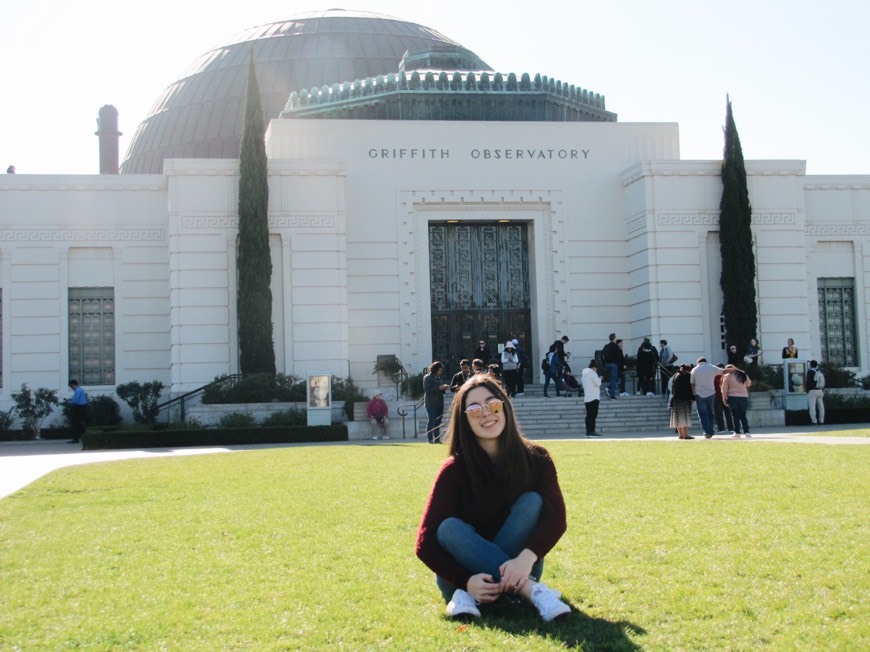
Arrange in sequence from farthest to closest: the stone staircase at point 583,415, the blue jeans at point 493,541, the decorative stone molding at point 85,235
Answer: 1. the decorative stone molding at point 85,235
2. the stone staircase at point 583,415
3. the blue jeans at point 493,541

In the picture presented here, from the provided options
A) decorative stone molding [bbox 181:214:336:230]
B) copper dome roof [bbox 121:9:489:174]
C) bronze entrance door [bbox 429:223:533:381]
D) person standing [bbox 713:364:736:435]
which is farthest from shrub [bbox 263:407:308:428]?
copper dome roof [bbox 121:9:489:174]

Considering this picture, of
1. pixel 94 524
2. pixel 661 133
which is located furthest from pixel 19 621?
pixel 661 133

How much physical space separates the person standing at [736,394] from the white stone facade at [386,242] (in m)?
8.05

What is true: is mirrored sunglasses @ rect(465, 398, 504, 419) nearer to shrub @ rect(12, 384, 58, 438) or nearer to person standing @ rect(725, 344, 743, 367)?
person standing @ rect(725, 344, 743, 367)

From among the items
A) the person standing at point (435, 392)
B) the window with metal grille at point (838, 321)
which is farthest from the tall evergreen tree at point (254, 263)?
the window with metal grille at point (838, 321)

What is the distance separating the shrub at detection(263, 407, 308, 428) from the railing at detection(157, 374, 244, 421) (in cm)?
186

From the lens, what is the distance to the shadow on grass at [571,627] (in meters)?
5.04

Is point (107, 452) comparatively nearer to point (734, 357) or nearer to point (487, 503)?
point (734, 357)

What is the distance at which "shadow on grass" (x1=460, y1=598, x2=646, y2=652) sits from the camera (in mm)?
5035

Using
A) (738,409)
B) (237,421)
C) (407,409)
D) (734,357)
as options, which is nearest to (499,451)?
(738,409)

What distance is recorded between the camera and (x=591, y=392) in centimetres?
2027

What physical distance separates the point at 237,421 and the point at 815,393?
11.7 metres

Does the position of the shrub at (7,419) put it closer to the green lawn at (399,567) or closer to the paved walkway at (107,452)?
the paved walkway at (107,452)

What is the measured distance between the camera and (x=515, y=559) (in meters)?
5.70
